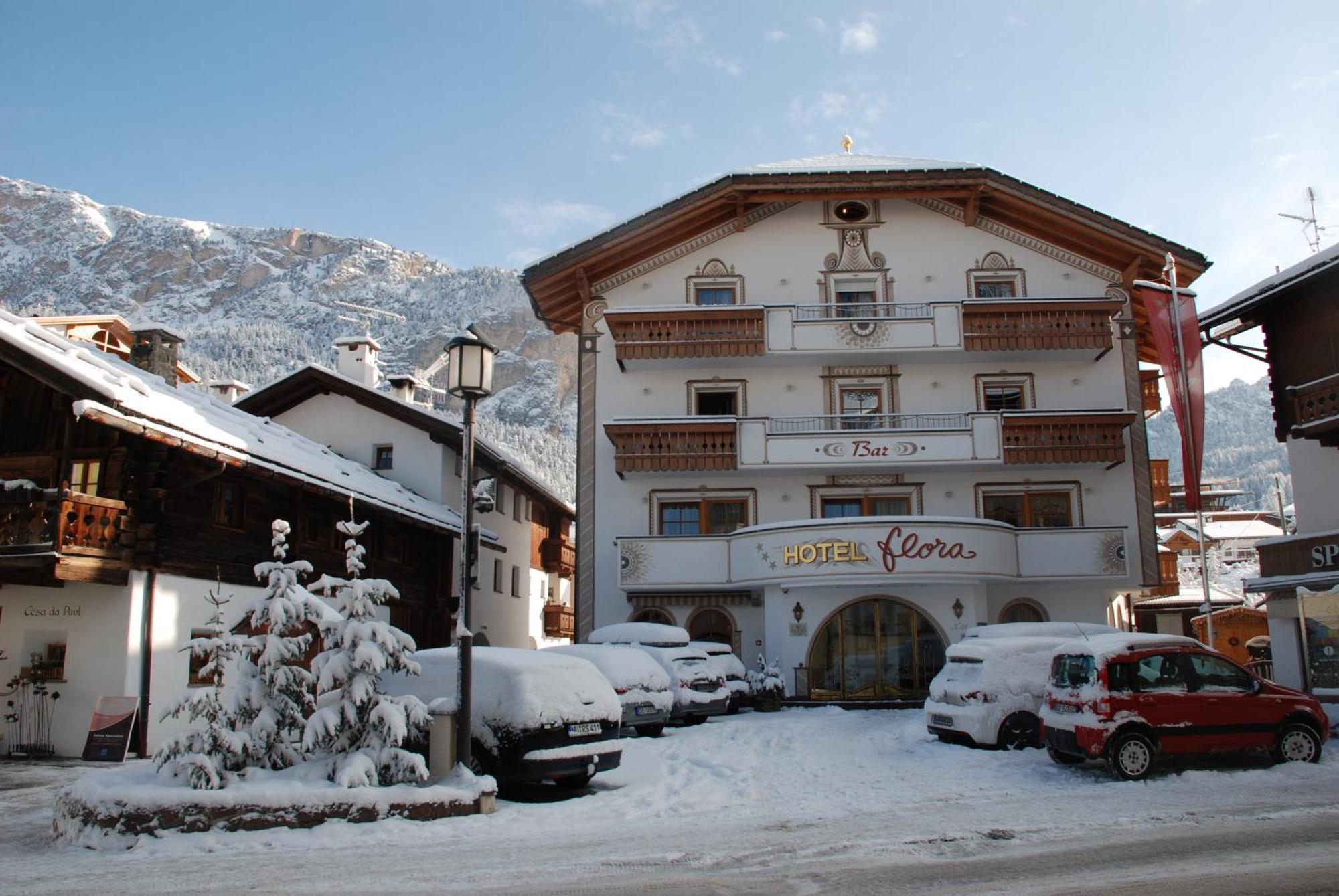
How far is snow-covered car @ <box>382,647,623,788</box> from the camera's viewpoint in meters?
Answer: 11.6

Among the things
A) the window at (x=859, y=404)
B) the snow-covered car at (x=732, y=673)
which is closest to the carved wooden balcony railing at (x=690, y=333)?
the window at (x=859, y=404)

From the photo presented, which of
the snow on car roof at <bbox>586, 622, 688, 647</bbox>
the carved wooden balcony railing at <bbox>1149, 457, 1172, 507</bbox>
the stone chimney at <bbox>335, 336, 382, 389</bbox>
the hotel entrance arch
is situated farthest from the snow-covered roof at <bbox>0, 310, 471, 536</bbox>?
the carved wooden balcony railing at <bbox>1149, 457, 1172, 507</bbox>

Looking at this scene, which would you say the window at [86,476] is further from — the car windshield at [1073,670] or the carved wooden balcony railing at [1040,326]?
the carved wooden balcony railing at [1040,326]

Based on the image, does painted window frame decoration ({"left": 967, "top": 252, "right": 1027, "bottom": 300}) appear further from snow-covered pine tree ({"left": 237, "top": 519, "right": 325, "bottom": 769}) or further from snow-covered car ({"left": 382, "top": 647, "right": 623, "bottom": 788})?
snow-covered pine tree ({"left": 237, "top": 519, "right": 325, "bottom": 769})

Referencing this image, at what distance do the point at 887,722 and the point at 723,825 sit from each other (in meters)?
11.3

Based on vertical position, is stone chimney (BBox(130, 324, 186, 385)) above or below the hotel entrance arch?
above

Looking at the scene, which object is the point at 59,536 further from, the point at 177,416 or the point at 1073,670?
the point at 1073,670

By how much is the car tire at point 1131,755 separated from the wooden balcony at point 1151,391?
833 inches

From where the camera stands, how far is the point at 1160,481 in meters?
32.3

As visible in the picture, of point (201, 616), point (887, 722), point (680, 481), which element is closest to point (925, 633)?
point (887, 722)

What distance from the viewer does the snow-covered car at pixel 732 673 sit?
23000 mm

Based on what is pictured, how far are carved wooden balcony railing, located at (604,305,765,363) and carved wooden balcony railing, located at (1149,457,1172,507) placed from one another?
11.9 meters

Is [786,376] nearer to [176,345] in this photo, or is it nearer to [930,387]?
[930,387]

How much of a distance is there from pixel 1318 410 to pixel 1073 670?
940 centimetres
